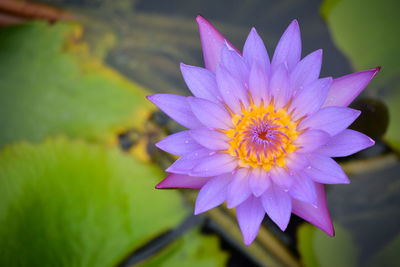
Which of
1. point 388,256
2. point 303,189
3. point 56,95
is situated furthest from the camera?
point 56,95

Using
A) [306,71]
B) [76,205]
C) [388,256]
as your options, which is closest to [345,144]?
[306,71]

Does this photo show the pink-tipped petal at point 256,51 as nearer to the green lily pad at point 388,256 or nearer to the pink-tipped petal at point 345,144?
the pink-tipped petal at point 345,144

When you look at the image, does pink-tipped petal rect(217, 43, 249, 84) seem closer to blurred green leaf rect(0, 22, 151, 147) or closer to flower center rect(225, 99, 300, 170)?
flower center rect(225, 99, 300, 170)

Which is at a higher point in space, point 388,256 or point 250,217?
point 250,217

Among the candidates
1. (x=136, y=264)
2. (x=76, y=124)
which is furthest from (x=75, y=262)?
(x=76, y=124)

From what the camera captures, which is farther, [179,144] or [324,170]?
[179,144]

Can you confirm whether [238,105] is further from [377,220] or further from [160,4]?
[160,4]

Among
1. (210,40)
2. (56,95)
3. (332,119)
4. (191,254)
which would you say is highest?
(56,95)

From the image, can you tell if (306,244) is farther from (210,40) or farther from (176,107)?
(210,40)
